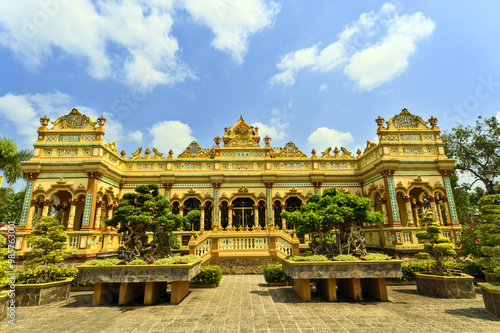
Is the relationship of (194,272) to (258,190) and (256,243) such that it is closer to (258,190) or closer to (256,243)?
(256,243)

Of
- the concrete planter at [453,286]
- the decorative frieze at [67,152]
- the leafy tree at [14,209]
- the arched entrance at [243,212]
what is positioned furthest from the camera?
the leafy tree at [14,209]

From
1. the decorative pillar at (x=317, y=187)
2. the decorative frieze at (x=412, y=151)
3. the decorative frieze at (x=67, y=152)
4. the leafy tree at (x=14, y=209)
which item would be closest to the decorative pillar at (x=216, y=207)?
the decorative pillar at (x=317, y=187)

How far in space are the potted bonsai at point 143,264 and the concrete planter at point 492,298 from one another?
8.70 meters

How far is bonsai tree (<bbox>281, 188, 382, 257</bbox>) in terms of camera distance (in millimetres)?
9602

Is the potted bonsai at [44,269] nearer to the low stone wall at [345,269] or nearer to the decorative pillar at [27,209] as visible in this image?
the decorative pillar at [27,209]

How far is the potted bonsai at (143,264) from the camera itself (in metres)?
8.16

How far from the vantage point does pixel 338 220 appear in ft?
30.8

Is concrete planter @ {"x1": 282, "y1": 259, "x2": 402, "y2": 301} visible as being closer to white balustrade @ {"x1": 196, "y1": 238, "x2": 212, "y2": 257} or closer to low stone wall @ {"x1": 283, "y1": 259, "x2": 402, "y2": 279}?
low stone wall @ {"x1": 283, "y1": 259, "x2": 402, "y2": 279}

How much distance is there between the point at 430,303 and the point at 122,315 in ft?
31.6

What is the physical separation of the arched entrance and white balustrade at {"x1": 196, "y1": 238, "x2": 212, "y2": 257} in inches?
193

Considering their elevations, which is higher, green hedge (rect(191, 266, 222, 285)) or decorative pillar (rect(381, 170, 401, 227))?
decorative pillar (rect(381, 170, 401, 227))

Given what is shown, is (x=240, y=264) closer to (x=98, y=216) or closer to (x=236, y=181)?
(x=236, y=181)

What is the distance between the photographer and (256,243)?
560 inches

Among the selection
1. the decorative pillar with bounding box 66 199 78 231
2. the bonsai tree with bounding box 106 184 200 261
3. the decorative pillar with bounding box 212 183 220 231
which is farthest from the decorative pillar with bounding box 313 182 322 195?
the decorative pillar with bounding box 66 199 78 231
